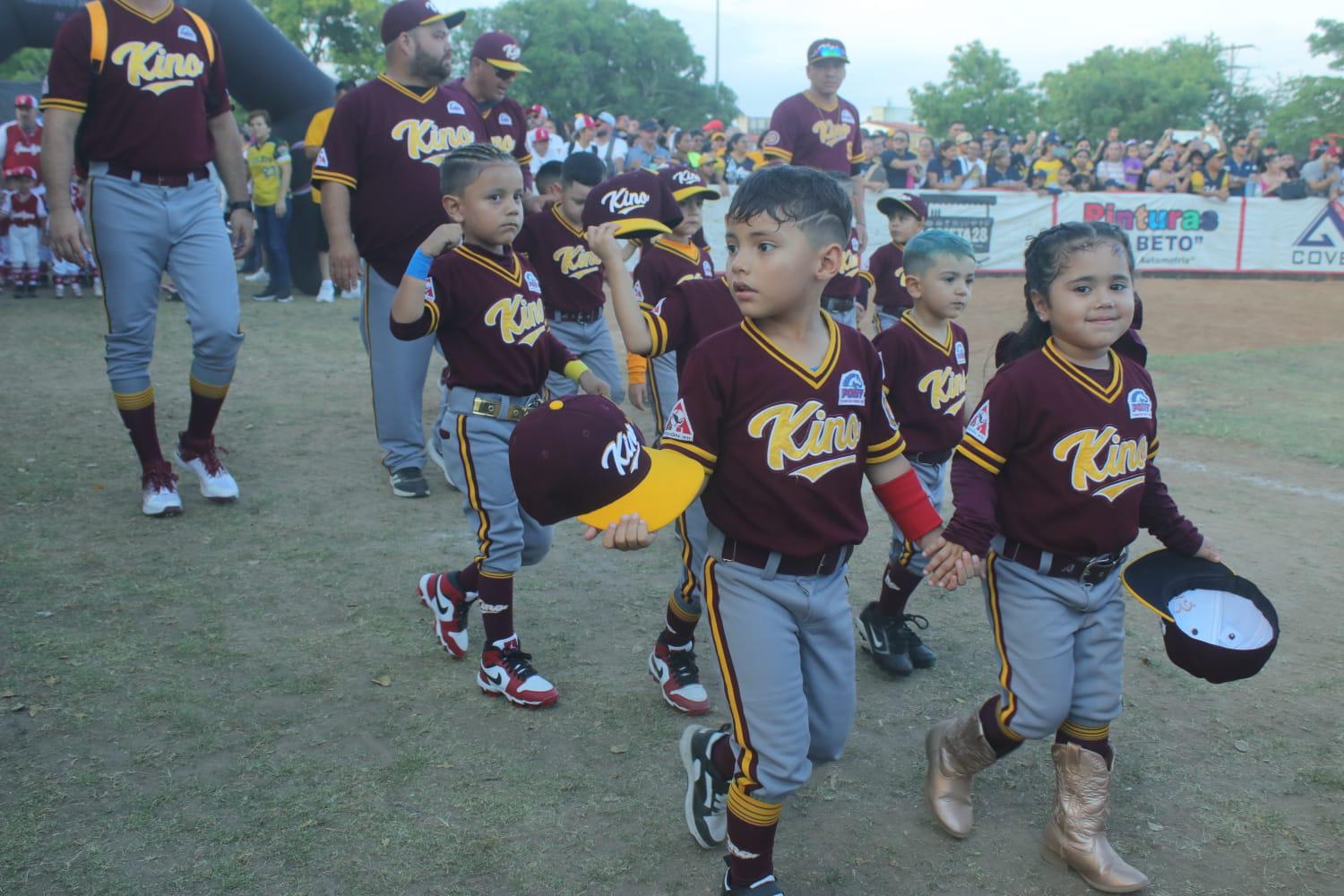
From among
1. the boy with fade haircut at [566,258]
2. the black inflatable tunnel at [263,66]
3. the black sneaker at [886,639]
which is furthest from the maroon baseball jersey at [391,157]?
the black inflatable tunnel at [263,66]

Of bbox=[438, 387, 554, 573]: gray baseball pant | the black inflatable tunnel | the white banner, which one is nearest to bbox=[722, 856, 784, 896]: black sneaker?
bbox=[438, 387, 554, 573]: gray baseball pant

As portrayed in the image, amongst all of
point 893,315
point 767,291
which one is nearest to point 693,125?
point 893,315

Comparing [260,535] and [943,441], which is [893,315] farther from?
[260,535]

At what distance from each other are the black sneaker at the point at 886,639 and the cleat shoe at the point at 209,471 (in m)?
3.40

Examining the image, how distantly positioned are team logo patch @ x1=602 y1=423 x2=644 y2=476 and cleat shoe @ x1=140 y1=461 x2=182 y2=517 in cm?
375

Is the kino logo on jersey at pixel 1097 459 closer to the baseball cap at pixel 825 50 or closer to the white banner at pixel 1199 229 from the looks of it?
the baseball cap at pixel 825 50

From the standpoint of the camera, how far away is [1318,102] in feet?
136

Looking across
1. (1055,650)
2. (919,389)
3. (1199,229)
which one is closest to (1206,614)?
(1055,650)

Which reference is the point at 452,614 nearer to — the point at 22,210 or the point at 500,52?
the point at 500,52

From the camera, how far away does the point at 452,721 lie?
11.9 feet

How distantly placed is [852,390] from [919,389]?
1490 millimetres

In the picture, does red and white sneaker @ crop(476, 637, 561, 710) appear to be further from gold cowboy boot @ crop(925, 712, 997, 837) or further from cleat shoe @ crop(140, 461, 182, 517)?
cleat shoe @ crop(140, 461, 182, 517)

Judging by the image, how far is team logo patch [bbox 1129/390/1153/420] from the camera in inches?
117

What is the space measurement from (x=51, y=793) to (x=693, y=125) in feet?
256
